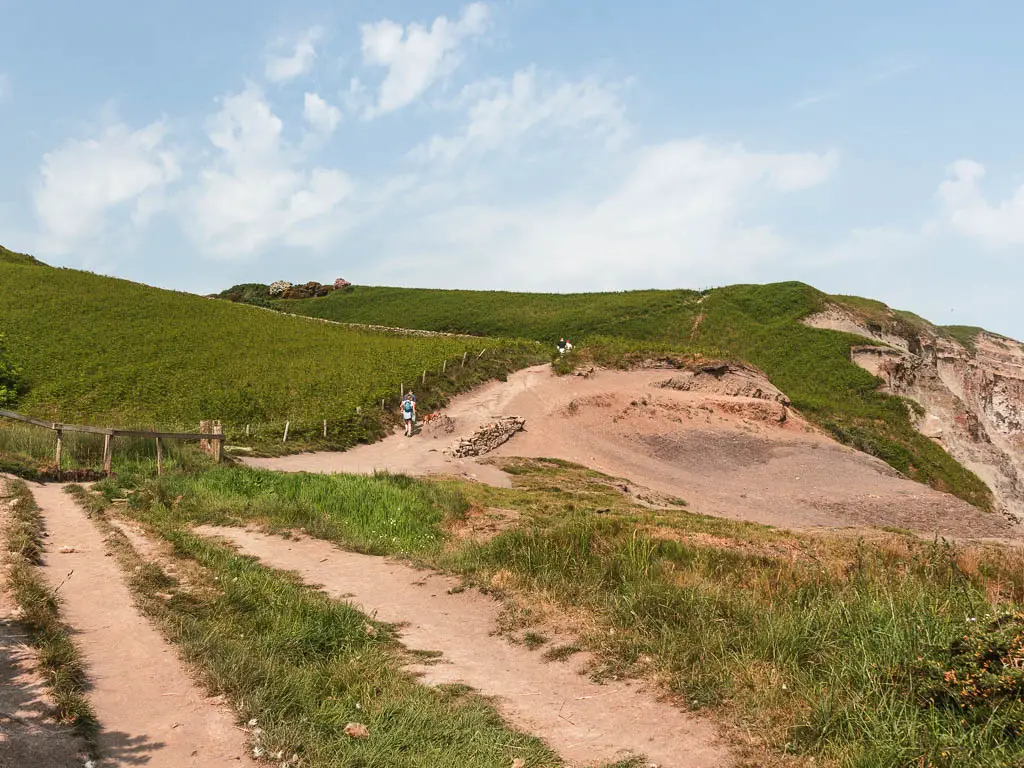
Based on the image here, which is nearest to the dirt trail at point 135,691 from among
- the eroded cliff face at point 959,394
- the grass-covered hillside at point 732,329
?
the grass-covered hillside at point 732,329

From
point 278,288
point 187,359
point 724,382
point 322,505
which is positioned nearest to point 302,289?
point 278,288

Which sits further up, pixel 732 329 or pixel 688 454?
pixel 732 329

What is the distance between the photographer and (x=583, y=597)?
8.35 metres

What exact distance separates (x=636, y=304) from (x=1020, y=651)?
6320cm

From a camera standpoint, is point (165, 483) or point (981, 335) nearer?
point (165, 483)

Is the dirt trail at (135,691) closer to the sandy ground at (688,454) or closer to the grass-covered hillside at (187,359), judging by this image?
the sandy ground at (688,454)

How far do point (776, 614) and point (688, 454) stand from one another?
2429cm

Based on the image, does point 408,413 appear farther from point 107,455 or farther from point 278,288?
point 278,288

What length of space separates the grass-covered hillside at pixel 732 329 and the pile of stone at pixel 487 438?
38.1 feet

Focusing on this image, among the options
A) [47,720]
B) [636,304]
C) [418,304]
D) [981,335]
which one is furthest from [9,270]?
[981,335]

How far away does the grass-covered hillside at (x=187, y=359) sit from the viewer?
30.7m

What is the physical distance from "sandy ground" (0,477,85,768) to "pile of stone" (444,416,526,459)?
814 inches

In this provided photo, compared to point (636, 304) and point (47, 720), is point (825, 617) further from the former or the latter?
point (636, 304)

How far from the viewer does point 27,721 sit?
15.6ft
